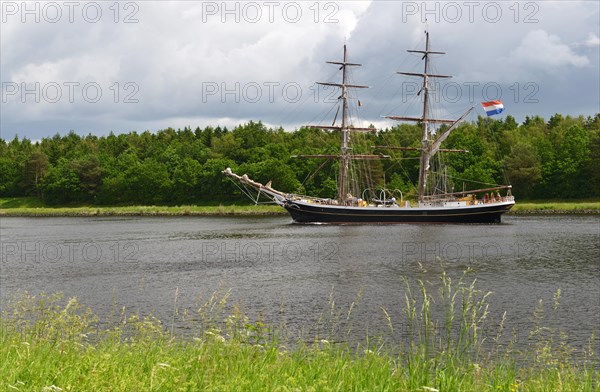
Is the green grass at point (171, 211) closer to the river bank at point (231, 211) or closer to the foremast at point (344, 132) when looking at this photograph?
the river bank at point (231, 211)

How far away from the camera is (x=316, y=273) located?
35.1m

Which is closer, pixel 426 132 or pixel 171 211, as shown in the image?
pixel 426 132

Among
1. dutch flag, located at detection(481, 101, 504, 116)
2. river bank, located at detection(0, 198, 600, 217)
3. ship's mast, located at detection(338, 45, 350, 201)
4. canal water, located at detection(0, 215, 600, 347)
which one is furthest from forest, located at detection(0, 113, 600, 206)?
canal water, located at detection(0, 215, 600, 347)

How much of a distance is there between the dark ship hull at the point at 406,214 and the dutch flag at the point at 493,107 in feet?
51.5

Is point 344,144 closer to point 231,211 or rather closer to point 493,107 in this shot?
point 493,107

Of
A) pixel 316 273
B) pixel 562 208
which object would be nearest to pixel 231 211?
pixel 562 208

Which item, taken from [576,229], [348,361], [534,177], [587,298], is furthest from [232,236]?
[534,177]

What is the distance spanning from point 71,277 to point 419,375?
28655mm

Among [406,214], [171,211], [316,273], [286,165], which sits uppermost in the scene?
[286,165]

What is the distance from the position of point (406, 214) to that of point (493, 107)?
19.9 metres

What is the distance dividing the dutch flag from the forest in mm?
29672

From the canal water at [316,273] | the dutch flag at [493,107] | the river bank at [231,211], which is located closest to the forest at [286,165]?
the river bank at [231,211]

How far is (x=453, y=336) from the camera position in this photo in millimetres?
19141

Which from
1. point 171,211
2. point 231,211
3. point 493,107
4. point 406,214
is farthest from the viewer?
point 171,211
